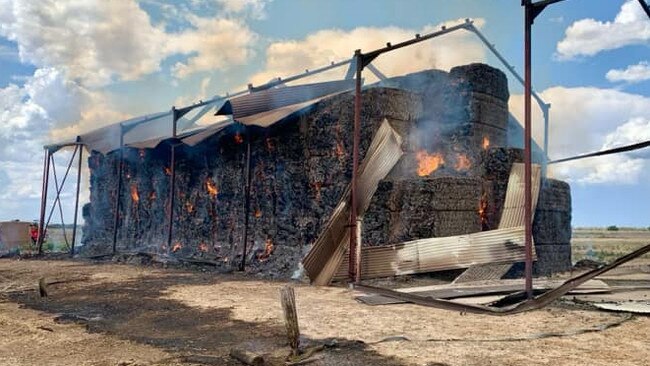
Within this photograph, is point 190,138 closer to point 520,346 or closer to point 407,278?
point 407,278

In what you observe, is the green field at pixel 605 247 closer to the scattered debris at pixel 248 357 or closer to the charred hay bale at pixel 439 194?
the charred hay bale at pixel 439 194

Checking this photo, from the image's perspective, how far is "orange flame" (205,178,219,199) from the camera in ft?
62.8

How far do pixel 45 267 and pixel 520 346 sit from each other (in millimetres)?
18254

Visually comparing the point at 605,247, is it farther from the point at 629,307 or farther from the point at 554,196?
the point at 629,307

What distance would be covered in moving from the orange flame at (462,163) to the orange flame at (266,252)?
627 centimetres

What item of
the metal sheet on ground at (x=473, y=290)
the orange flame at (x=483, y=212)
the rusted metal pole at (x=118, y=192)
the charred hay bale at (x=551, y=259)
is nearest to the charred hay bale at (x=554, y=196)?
the charred hay bale at (x=551, y=259)

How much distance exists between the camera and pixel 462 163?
15273 millimetres

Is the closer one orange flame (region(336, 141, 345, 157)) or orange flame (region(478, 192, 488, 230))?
orange flame (region(478, 192, 488, 230))

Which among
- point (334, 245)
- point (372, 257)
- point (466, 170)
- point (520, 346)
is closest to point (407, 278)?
point (372, 257)

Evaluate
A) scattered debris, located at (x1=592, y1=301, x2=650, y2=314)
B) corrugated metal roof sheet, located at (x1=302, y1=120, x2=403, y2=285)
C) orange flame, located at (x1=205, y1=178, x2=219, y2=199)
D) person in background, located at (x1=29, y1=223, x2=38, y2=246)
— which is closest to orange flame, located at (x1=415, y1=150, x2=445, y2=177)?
corrugated metal roof sheet, located at (x1=302, y1=120, x2=403, y2=285)

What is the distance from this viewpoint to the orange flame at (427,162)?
15.0m

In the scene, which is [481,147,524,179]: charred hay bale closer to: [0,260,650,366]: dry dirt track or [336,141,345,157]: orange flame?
[336,141,345,157]: orange flame

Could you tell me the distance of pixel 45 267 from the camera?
62.9ft

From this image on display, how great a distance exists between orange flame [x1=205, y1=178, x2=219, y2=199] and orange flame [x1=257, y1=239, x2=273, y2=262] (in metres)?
3.70
